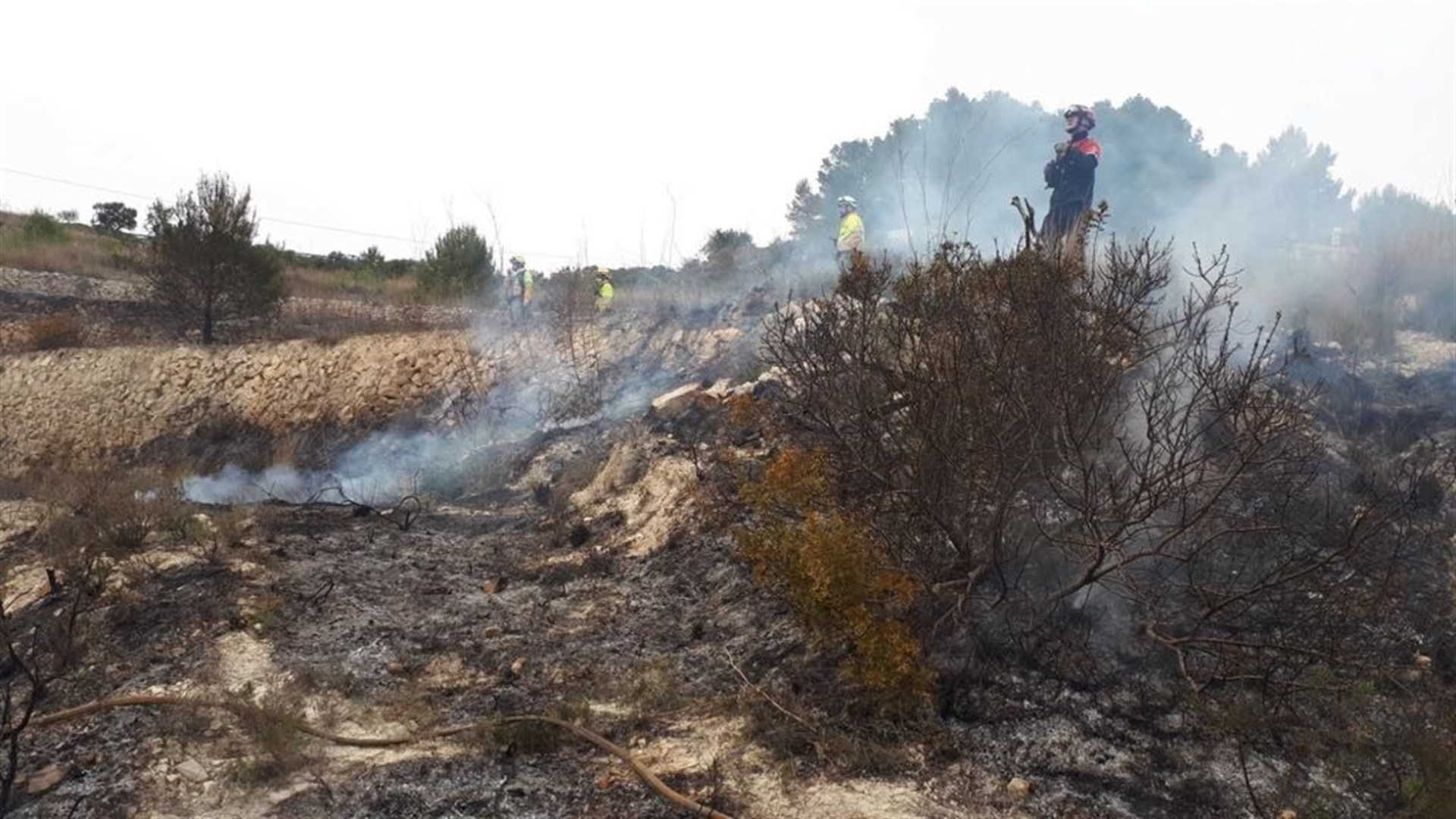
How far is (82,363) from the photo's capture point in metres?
17.0

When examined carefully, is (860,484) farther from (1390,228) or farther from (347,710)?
(1390,228)

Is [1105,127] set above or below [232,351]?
above

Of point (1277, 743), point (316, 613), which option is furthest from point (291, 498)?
point (1277, 743)

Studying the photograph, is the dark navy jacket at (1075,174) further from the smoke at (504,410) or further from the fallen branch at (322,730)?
the fallen branch at (322,730)

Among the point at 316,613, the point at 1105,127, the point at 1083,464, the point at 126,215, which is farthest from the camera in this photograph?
the point at 126,215

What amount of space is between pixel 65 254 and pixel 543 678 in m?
22.1

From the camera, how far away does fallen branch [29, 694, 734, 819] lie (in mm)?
5355

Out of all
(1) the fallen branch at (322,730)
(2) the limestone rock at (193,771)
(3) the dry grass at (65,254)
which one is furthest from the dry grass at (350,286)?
(2) the limestone rock at (193,771)

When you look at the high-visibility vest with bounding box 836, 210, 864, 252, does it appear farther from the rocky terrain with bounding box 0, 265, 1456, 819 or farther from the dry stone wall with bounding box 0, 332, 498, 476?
the dry stone wall with bounding box 0, 332, 498, 476

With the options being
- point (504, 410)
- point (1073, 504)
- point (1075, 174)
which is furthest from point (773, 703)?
point (504, 410)

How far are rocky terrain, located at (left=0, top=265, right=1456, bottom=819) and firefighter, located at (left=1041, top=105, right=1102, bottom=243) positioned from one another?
4419mm

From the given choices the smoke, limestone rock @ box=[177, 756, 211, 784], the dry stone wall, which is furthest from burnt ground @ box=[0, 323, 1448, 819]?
the dry stone wall

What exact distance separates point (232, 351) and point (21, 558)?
9.20 m

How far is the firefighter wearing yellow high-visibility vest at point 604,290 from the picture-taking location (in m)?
18.1
